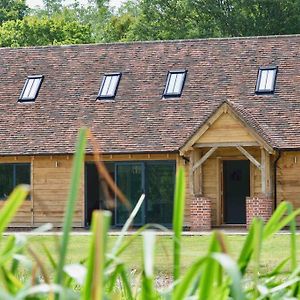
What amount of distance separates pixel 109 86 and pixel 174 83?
6.02 ft

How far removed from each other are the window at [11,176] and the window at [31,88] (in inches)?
85.2

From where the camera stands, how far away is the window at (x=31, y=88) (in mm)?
31422

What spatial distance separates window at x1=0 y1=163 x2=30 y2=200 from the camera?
30000 mm

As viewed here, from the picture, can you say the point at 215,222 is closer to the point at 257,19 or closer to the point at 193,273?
the point at 257,19

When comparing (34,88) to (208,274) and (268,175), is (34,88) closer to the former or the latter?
(268,175)

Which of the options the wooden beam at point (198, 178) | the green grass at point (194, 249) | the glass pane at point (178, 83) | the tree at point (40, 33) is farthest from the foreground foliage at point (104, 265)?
the tree at point (40, 33)

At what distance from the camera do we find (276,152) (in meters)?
27.8

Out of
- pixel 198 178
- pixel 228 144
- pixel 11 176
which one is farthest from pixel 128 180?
pixel 228 144

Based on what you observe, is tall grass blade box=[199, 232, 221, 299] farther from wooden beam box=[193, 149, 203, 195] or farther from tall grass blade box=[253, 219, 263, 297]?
wooden beam box=[193, 149, 203, 195]

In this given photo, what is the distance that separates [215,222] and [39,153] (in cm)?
480

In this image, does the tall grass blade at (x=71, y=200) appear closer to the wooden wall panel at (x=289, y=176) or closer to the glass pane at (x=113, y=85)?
the wooden wall panel at (x=289, y=176)

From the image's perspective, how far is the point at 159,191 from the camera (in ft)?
96.9

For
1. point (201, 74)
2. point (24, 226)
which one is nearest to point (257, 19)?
point (201, 74)

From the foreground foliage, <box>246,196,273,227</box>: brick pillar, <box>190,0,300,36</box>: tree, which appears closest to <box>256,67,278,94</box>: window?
<box>246,196,273,227</box>: brick pillar
